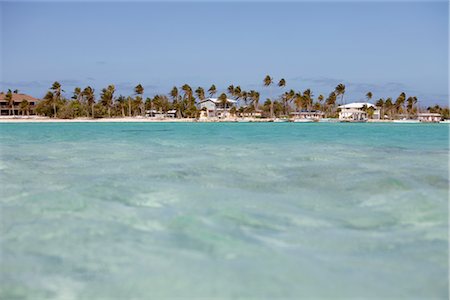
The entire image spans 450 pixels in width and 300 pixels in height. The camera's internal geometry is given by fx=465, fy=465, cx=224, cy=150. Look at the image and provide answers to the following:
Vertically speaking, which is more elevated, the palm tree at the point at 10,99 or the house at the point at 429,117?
the palm tree at the point at 10,99

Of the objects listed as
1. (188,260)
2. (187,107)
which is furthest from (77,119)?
(188,260)

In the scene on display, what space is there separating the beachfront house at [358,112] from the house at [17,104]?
201 feet

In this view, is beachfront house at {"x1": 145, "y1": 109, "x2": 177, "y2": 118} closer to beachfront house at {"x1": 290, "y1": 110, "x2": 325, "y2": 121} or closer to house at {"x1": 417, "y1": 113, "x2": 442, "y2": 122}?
beachfront house at {"x1": 290, "y1": 110, "x2": 325, "y2": 121}

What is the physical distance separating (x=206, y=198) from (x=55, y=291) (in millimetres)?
3190

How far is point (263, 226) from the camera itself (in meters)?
4.83

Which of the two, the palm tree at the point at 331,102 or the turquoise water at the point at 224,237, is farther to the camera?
the palm tree at the point at 331,102

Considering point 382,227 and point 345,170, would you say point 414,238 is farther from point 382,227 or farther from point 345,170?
point 345,170

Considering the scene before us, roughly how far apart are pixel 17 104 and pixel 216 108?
125 ft

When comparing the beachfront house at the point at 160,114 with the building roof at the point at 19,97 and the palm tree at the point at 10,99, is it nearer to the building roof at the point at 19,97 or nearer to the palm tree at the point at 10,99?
the building roof at the point at 19,97

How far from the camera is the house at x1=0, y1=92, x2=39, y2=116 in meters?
84.8

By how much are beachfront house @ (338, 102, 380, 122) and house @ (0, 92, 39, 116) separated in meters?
61.3

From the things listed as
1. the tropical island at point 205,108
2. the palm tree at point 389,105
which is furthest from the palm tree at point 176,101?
the palm tree at point 389,105

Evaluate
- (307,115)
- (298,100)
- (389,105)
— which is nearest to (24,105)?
(298,100)

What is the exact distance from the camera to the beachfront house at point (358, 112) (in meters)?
98.2
